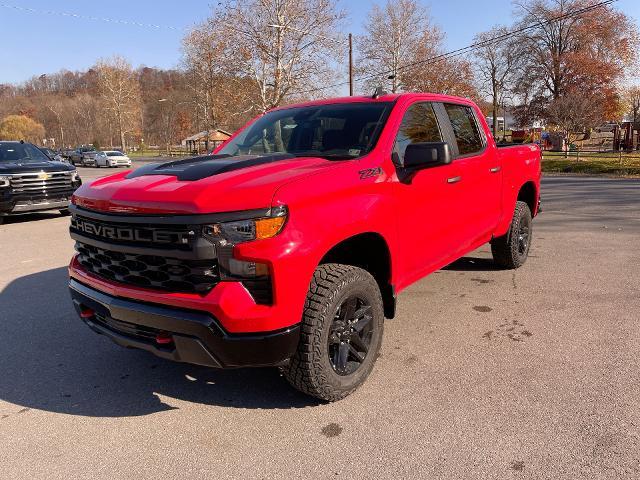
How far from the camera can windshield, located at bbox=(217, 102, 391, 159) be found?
352cm

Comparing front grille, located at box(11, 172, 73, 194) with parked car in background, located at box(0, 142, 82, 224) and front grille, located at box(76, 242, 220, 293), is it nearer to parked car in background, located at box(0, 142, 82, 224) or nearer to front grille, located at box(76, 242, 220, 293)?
parked car in background, located at box(0, 142, 82, 224)

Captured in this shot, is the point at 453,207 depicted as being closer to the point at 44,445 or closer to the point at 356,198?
the point at 356,198

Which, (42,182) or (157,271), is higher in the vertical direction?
(42,182)

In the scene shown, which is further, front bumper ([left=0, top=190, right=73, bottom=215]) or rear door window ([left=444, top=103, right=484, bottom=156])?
front bumper ([left=0, top=190, right=73, bottom=215])

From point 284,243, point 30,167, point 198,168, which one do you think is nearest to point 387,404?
point 284,243

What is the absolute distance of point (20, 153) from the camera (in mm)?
11430

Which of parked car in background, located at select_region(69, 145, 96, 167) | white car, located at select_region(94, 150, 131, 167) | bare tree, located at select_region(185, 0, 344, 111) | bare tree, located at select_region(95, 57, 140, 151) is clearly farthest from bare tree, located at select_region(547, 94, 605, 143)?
bare tree, located at select_region(95, 57, 140, 151)

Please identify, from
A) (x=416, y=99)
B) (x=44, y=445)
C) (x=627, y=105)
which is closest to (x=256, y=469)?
(x=44, y=445)

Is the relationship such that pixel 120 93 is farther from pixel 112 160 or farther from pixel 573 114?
pixel 573 114

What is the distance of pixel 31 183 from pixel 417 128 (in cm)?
935

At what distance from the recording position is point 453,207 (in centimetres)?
402

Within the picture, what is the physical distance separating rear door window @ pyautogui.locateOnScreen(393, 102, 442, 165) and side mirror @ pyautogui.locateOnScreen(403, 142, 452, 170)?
15cm

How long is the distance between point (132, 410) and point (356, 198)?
6.20ft

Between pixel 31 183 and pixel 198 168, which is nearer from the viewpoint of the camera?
pixel 198 168
